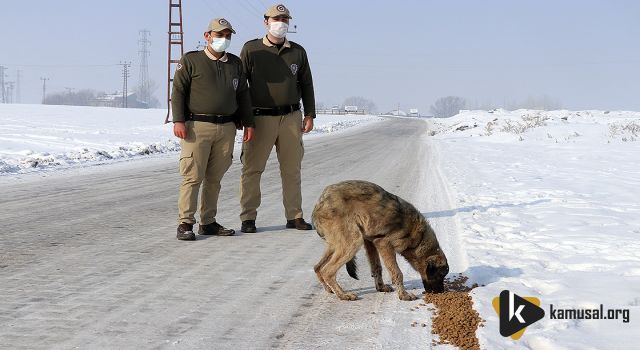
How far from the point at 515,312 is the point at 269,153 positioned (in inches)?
153

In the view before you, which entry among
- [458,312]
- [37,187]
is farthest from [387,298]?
[37,187]

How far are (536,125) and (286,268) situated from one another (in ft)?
108

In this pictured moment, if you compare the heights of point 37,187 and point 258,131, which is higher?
point 258,131

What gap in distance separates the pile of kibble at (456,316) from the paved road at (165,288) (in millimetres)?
125

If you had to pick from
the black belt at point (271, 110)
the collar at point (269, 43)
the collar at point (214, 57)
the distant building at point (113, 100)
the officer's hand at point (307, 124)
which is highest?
the distant building at point (113, 100)

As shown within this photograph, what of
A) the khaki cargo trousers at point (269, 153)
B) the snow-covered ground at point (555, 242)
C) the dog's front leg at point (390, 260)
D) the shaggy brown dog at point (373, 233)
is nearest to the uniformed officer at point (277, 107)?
the khaki cargo trousers at point (269, 153)

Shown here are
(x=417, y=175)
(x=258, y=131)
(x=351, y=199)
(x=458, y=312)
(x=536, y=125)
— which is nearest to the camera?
(x=458, y=312)

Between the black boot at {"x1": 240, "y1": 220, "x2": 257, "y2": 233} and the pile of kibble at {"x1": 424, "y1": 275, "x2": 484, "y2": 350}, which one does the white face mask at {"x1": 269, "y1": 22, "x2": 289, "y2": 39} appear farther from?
the pile of kibble at {"x1": 424, "y1": 275, "x2": 484, "y2": 350}

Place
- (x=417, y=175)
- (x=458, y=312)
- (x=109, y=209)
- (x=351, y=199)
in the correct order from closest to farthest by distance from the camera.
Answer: (x=458, y=312)
(x=351, y=199)
(x=109, y=209)
(x=417, y=175)

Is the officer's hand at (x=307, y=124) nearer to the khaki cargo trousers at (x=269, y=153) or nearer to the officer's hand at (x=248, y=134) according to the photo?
the khaki cargo trousers at (x=269, y=153)

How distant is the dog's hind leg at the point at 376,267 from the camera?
463 cm

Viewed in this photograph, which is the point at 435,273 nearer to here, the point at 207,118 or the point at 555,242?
the point at 555,242

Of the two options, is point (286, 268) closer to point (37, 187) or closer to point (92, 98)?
point (37, 187)

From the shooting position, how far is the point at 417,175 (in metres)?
13.0
